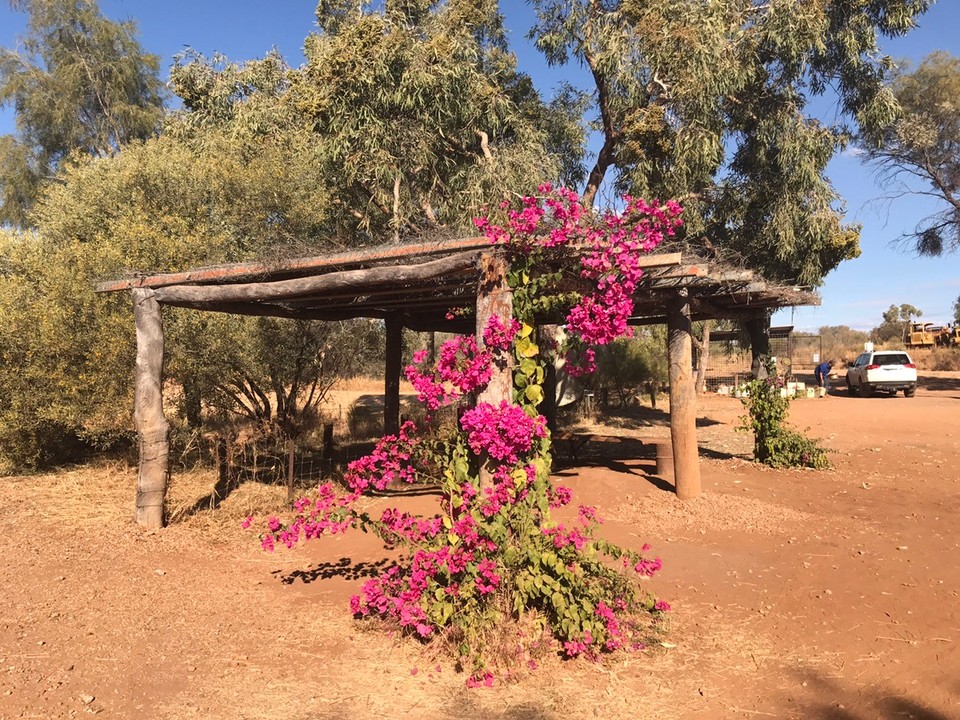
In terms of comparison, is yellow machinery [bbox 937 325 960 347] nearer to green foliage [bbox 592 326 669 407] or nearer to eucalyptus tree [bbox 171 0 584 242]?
green foliage [bbox 592 326 669 407]

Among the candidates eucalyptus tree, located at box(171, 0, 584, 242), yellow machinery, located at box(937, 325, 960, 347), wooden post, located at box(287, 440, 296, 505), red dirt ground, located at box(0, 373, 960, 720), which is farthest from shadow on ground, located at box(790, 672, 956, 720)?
yellow machinery, located at box(937, 325, 960, 347)

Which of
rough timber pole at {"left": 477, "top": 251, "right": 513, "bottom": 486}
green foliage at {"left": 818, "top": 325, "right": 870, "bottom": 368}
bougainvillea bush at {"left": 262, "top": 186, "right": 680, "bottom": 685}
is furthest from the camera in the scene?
green foliage at {"left": 818, "top": 325, "right": 870, "bottom": 368}

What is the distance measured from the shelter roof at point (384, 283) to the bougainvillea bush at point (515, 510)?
1.02ft

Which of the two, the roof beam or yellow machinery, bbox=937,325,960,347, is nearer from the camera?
the roof beam

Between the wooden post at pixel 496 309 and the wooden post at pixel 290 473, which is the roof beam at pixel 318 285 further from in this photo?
the wooden post at pixel 290 473

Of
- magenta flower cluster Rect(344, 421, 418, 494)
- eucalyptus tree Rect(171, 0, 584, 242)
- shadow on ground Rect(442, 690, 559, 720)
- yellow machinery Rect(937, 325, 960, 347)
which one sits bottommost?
shadow on ground Rect(442, 690, 559, 720)

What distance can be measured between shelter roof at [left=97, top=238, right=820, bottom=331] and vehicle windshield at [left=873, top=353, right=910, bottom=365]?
1496 cm

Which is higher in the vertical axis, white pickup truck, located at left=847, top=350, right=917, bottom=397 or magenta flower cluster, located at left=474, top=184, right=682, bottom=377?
magenta flower cluster, located at left=474, top=184, right=682, bottom=377

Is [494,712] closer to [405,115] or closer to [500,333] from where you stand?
[500,333]

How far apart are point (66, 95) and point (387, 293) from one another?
18.0m

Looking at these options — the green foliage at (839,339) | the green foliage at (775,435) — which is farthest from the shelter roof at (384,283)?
the green foliage at (839,339)

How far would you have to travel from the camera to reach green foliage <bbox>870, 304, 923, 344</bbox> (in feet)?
169

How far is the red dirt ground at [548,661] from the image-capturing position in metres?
3.17

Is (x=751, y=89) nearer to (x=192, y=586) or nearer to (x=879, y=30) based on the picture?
(x=879, y=30)
